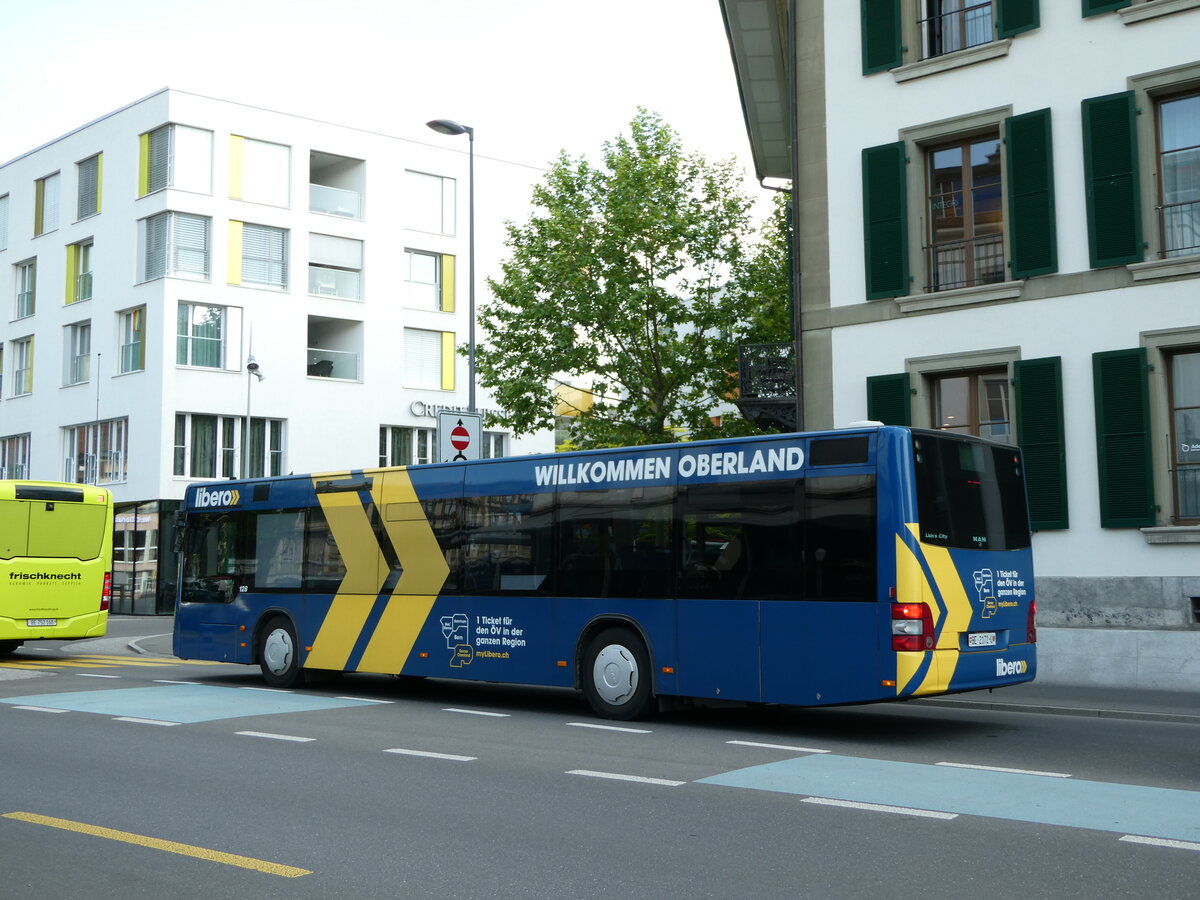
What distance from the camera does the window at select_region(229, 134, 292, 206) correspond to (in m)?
41.8

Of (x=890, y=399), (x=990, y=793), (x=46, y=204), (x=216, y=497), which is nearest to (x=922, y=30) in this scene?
(x=890, y=399)

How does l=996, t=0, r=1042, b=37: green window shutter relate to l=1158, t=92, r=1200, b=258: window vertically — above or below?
above

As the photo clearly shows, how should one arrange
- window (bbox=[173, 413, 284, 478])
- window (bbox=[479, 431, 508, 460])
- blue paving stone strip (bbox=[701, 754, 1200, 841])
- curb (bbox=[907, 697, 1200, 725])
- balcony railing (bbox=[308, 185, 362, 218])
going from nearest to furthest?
blue paving stone strip (bbox=[701, 754, 1200, 841]) < curb (bbox=[907, 697, 1200, 725]) < window (bbox=[173, 413, 284, 478]) < balcony railing (bbox=[308, 185, 362, 218]) < window (bbox=[479, 431, 508, 460])

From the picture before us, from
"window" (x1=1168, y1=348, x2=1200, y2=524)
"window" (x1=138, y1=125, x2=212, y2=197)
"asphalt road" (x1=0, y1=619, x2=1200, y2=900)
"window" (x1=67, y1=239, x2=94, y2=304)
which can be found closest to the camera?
"asphalt road" (x1=0, y1=619, x2=1200, y2=900)

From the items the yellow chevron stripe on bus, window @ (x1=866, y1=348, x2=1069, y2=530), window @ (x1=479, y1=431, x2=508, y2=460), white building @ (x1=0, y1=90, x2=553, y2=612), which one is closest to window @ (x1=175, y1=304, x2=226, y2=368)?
white building @ (x1=0, y1=90, x2=553, y2=612)

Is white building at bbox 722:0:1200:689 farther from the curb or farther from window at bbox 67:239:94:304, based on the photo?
window at bbox 67:239:94:304

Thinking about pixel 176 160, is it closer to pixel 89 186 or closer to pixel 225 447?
pixel 89 186

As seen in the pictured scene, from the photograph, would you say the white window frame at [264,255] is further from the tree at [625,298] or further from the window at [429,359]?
the tree at [625,298]

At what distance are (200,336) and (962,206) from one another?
28.4 meters

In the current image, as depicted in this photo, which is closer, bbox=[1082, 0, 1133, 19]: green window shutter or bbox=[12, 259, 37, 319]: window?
bbox=[1082, 0, 1133, 19]: green window shutter

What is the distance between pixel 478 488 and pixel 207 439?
93.5ft

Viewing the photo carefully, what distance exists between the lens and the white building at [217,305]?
40.6 metres

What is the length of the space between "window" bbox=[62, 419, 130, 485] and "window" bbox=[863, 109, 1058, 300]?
29180mm

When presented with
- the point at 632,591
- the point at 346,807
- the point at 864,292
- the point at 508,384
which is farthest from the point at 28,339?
the point at 346,807
